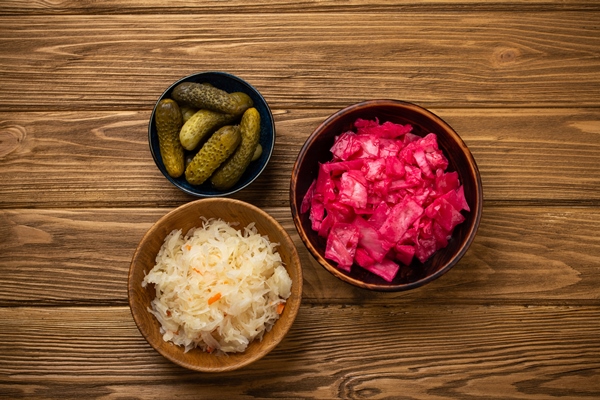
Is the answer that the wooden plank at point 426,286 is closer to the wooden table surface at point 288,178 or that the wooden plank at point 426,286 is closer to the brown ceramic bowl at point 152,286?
the wooden table surface at point 288,178

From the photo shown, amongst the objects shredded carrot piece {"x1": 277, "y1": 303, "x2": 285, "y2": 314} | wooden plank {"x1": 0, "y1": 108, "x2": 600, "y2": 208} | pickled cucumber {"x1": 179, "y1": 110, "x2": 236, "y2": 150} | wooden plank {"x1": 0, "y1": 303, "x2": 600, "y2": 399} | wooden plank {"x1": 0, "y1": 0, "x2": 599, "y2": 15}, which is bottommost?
wooden plank {"x1": 0, "y1": 303, "x2": 600, "y2": 399}

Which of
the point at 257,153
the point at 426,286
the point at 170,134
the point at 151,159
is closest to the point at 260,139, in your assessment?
the point at 257,153

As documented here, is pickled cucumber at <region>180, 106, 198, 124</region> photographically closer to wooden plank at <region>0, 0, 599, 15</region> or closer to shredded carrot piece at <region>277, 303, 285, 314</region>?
wooden plank at <region>0, 0, 599, 15</region>

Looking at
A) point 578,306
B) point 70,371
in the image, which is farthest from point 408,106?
point 70,371

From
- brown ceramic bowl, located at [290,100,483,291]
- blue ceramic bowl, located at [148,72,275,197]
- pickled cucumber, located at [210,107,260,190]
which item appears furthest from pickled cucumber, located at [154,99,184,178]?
brown ceramic bowl, located at [290,100,483,291]

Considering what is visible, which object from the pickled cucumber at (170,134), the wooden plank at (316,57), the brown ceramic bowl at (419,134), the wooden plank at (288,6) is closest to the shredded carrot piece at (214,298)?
the brown ceramic bowl at (419,134)

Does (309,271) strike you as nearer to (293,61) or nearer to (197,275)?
(197,275)

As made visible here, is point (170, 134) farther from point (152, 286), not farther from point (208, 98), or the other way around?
point (152, 286)
